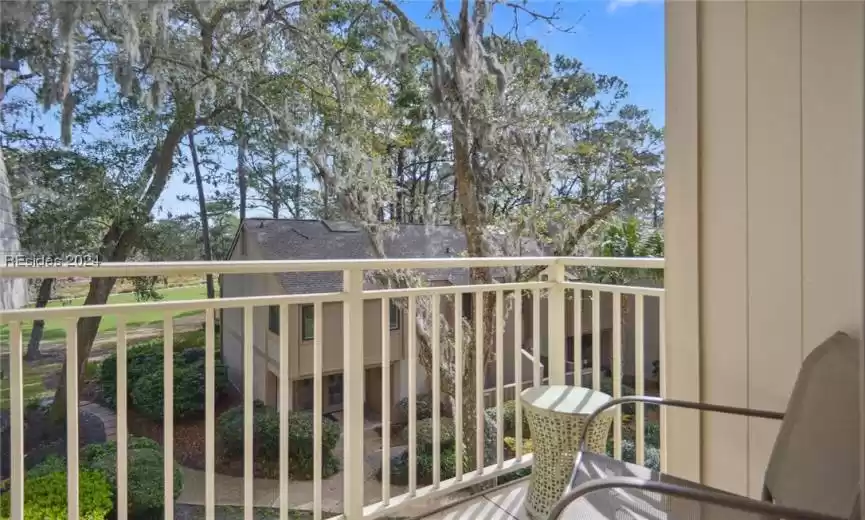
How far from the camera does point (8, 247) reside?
2.18m

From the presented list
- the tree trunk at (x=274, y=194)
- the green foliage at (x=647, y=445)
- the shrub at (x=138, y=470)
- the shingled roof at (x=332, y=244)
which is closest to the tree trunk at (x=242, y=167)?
the shingled roof at (x=332, y=244)

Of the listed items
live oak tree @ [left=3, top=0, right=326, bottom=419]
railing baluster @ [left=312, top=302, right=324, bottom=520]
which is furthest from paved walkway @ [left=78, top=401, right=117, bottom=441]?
railing baluster @ [left=312, top=302, right=324, bottom=520]

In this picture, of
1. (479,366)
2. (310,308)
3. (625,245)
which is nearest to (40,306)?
(310,308)

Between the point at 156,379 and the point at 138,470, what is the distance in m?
0.61

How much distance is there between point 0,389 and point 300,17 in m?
3.44

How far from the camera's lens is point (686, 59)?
5.16ft

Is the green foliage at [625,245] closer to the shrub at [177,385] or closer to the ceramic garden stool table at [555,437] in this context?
the ceramic garden stool table at [555,437]

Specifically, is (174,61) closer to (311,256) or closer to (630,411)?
(311,256)

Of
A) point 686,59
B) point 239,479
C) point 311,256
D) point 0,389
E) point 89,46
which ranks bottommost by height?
point 239,479

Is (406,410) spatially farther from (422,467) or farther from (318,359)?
(318,359)

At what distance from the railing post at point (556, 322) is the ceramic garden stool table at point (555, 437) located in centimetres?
54

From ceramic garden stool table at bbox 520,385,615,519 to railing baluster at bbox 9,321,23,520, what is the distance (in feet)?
6.04

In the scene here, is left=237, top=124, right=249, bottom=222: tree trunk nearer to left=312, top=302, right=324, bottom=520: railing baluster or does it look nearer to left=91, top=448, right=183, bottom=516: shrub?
left=91, top=448, right=183, bottom=516: shrub

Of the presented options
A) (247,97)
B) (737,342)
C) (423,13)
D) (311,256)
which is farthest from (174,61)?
(737,342)
